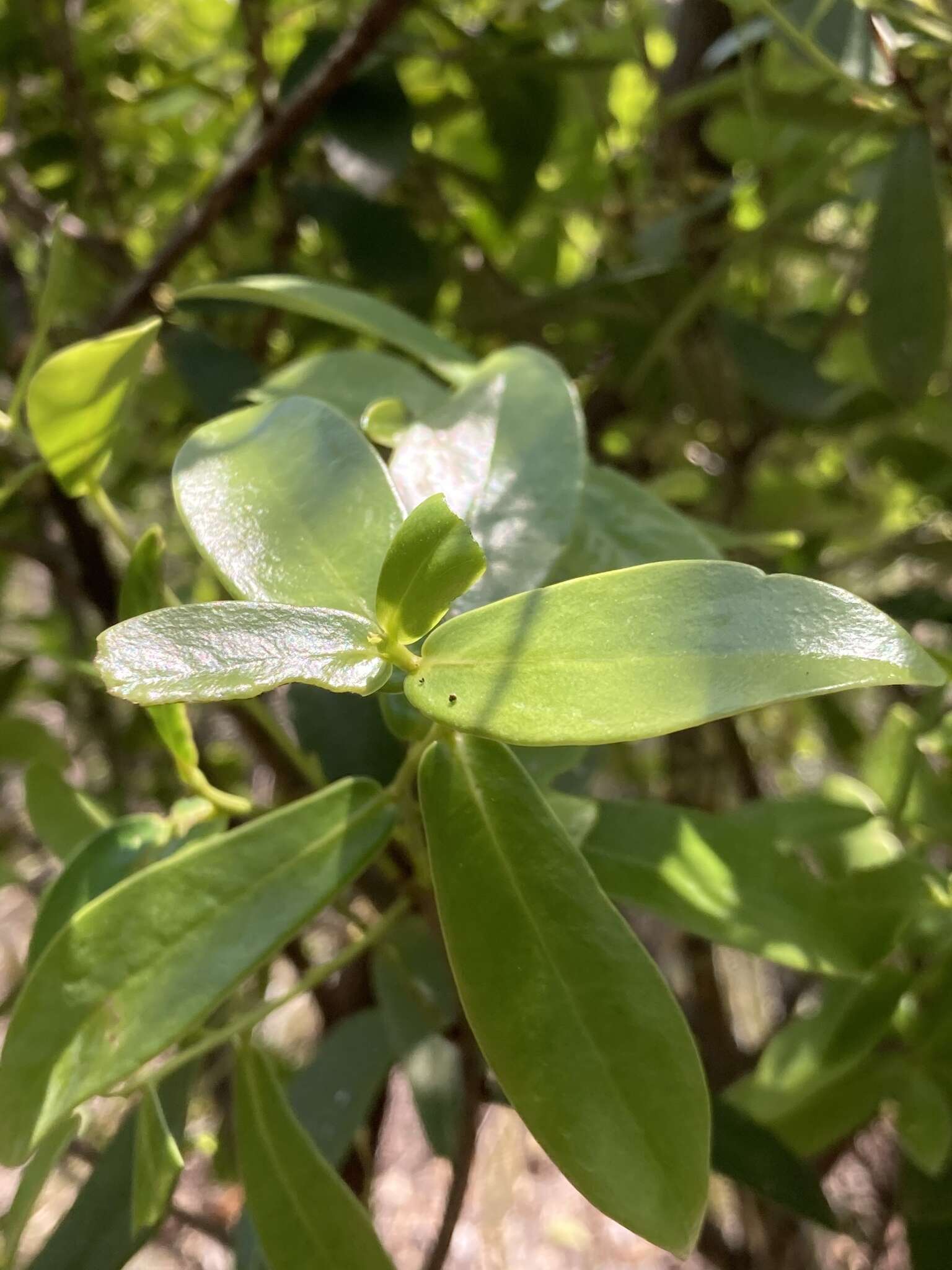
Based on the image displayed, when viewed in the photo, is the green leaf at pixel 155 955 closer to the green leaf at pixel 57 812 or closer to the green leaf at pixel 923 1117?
the green leaf at pixel 57 812

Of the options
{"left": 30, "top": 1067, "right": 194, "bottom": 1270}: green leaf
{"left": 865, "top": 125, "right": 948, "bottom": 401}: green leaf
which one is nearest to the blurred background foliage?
{"left": 865, "top": 125, "right": 948, "bottom": 401}: green leaf

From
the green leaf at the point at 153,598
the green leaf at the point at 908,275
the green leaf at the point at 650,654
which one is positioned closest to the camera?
the green leaf at the point at 650,654

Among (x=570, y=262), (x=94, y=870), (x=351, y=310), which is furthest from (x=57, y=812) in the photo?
(x=570, y=262)

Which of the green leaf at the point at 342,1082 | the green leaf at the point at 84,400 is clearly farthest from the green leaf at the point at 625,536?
the green leaf at the point at 342,1082

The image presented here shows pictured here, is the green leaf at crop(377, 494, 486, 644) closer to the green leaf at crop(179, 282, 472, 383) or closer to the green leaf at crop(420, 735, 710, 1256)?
the green leaf at crop(420, 735, 710, 1256)

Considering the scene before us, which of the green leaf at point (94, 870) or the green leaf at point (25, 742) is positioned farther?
the green leaf at point (25, 742)

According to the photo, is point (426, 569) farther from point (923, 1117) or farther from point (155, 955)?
point (923, 1117)
